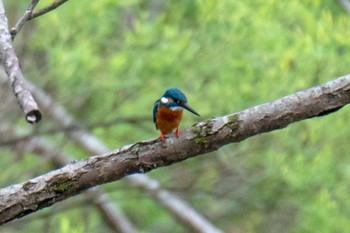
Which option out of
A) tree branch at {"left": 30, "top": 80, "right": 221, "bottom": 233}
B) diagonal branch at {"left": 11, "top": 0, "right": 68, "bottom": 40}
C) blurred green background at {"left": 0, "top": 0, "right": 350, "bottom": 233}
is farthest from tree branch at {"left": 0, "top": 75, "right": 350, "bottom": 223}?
tree branch at {"left": 30, "top": 80, "right": 221, "bottom": 233}

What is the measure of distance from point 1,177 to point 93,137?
2.61ft

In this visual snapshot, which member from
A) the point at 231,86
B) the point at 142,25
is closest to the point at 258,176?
the point at 231,86

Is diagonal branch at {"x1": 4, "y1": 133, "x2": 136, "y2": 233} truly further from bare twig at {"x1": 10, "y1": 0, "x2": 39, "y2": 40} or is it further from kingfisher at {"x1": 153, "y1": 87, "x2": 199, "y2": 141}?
bare twig at {"x1": 10, "y1": 0, "x2": 39, "y2": 40}

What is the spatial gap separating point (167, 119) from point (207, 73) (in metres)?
3.15

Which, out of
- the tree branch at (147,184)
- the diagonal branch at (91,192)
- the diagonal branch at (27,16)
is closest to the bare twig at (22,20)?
the diagonal branch at (27,16)

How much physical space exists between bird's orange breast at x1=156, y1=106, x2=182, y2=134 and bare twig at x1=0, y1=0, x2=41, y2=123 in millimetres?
762

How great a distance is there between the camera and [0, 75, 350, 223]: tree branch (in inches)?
91.4

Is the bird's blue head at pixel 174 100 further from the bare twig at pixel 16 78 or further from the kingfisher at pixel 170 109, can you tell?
the bare twig at pixel 16 78

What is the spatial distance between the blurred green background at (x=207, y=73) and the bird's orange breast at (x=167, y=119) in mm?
2485

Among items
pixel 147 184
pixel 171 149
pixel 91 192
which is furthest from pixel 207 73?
pixel 171 149

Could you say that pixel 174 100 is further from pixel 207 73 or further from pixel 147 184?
pixel 147 184

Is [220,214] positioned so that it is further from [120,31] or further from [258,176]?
[120,31]

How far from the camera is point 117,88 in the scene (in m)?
6.06

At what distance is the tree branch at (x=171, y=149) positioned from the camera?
2.32 m
